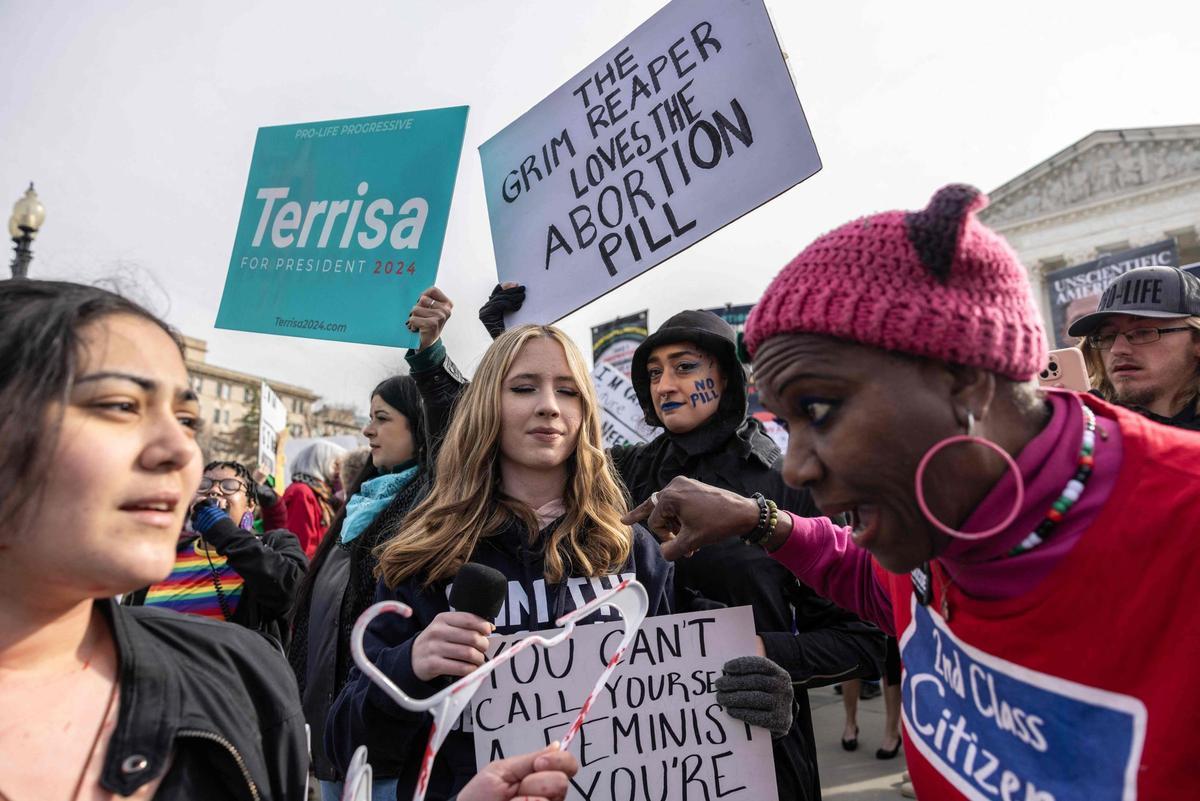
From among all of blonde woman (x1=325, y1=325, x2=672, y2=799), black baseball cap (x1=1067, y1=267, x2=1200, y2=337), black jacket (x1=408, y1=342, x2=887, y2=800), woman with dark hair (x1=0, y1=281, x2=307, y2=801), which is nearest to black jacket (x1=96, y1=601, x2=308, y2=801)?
woman with dark hair (x1=0, y1=281, x2=307, y2=801)

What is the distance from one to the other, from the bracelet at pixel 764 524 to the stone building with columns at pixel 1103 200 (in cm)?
4263

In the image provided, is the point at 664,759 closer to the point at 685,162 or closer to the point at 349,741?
the point at 349,741

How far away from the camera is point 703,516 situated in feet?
6.55

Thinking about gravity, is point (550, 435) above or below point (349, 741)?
above

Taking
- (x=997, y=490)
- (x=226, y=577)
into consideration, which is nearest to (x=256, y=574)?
(x=226, y=577)

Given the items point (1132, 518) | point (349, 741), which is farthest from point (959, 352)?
point (349, 741)

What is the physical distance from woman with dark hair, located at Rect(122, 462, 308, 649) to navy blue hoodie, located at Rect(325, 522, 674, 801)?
2116 mm

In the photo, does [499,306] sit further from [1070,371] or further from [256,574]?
[1070,371]

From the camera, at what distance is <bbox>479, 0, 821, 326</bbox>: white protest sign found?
303 centimetres

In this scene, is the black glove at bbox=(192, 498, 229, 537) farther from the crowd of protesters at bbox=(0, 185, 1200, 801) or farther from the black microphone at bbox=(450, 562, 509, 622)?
the black microphone at bbox=(450, 562, 509, 622)

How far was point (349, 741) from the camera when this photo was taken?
1900 mm

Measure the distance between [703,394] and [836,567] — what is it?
1241 millimetres

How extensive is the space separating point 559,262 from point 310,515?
402 centimetres

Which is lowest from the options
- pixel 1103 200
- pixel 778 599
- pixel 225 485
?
pixel 778 599
